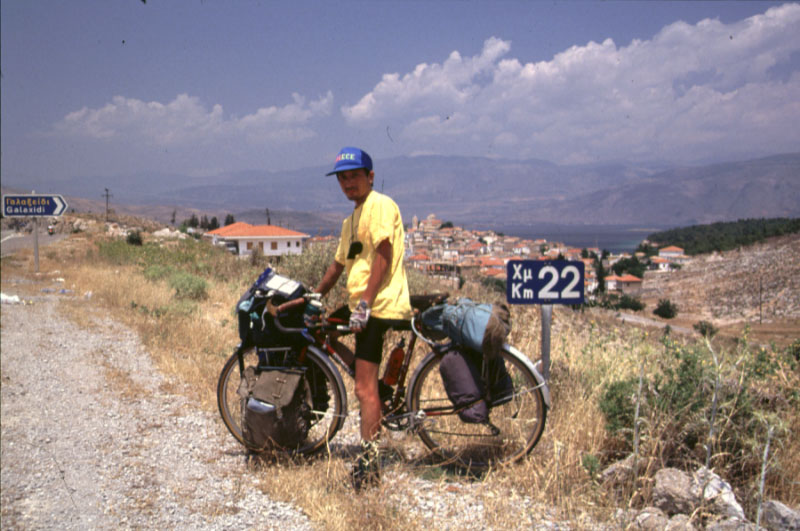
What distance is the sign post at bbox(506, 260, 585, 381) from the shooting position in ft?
12.2

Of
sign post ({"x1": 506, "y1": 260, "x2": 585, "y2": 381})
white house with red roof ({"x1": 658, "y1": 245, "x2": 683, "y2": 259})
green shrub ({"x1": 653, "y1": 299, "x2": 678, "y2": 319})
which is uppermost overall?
white house with red roof ({"x1": 658, "y1": 245, "x2": 683, "y2": 259})

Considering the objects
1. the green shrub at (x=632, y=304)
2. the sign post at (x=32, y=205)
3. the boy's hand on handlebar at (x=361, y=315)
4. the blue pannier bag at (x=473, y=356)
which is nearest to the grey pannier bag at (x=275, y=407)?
the boy's hand on handlebar at (x=361, y=315)

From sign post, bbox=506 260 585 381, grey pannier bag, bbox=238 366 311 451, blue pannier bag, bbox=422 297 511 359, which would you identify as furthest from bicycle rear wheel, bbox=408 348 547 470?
grey pannier bag, bbox=238 366 311 451

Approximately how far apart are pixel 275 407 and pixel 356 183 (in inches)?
62.3

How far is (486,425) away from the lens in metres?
3.61

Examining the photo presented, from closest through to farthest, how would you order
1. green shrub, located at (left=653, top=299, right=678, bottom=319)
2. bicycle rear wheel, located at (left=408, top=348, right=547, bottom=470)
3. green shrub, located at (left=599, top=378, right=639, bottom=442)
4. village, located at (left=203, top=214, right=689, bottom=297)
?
1. bicycle rear wheel, located at (left=408, top=348, right=547, bottom=470)
2. green shrub, located at (left=599, top=378, right=639, bottom=442)
3. village, located at (left=203, top=214, right=689, bottom=297)
4. green shrub, located at (left=653, top=299, right=678, bottom=319)

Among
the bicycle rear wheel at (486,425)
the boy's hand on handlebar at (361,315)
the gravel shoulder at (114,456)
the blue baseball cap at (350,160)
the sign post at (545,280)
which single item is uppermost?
the blue baseball cap at (350,160)

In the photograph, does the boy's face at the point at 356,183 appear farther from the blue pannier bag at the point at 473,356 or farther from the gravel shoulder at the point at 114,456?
the gravel shoulder at the point at 114,456

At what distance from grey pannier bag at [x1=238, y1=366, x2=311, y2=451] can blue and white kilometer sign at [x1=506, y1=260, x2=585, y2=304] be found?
164 cm

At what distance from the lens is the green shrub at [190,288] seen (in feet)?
36.0

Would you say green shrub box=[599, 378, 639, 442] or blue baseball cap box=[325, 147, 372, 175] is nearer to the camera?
blue baseball cap box=[325, 147, 372, 175]

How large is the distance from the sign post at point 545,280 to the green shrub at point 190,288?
882 cm

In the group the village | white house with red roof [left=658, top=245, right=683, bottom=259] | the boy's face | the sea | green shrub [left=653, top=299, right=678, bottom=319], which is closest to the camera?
the boy's face

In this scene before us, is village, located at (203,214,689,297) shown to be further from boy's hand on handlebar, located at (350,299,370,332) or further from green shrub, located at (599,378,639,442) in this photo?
boy's hand on handlebar, located at (350,299,370,332)
